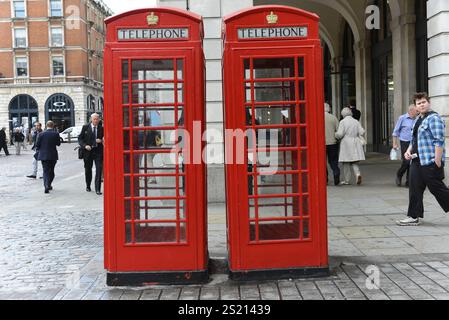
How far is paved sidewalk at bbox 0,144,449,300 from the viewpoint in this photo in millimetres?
5031

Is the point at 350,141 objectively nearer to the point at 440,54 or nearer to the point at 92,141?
the point at 440,54

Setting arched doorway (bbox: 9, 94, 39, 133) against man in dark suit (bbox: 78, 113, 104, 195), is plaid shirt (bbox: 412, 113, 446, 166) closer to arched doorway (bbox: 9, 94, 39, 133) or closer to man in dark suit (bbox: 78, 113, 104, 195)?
man in dark suit (bbox: 78, 113, 104, 195)

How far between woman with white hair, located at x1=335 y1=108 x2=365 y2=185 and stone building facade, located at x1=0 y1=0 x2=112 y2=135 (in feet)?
168

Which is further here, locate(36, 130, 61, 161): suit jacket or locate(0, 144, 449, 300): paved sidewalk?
locate(36, 130, 61, 161): suit jacket

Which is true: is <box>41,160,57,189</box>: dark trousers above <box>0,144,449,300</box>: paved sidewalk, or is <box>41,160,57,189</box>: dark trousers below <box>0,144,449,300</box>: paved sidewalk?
above

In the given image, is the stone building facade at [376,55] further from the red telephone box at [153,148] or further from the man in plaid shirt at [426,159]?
the red telephone box at [153,148]

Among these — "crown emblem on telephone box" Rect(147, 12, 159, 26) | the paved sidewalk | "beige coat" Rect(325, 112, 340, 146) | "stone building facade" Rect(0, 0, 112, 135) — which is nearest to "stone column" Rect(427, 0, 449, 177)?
the paved sidewalk

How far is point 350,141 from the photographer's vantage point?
12.1 metres

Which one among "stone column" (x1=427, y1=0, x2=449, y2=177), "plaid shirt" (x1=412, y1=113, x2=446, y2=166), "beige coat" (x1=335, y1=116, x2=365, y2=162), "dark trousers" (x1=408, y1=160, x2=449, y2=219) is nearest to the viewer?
"plaid shirt" (x1=412, y1=113, x2=446, y2=166)

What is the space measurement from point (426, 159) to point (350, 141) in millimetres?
4766

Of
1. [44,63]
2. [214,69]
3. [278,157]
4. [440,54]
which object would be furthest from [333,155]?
[44,63]

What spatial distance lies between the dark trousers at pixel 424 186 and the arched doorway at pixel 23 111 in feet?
188

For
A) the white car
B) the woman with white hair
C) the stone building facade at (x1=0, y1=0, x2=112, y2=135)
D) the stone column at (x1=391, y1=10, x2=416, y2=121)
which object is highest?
the stone building facade at (x1=0, y1=0, x2=112, y2=135)
